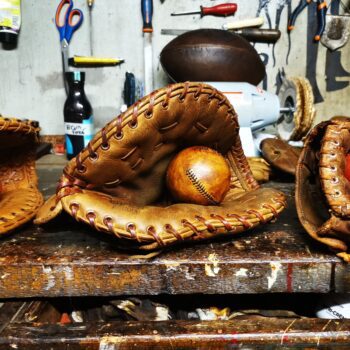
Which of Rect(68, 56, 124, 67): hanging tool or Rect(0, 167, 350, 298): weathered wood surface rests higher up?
Rect(68, 56, 124, 67): hanging tool

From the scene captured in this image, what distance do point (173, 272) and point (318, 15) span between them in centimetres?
184

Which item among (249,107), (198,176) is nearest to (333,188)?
(198,176)

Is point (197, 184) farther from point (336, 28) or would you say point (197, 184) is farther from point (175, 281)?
point (336, 28)

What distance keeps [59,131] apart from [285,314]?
170cm

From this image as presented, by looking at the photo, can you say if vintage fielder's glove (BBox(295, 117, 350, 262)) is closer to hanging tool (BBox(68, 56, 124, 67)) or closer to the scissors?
hanging tool (BBox(68, 56, 124, 67))

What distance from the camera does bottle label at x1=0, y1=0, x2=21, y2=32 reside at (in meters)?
1.72

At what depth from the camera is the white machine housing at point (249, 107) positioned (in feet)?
4.65

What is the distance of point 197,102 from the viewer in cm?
77

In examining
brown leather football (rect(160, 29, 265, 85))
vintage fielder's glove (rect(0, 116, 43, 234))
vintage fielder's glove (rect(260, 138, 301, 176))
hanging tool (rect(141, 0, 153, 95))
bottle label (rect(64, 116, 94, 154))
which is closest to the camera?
vintage fielder's glove (rect(0, 116, 43, 234))

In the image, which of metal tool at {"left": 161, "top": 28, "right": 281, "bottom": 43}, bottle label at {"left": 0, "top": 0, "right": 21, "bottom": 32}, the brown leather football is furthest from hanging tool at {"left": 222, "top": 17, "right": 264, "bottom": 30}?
bottle label at {"left": 0, "top": 0, "right": 21, "bottom": 32}

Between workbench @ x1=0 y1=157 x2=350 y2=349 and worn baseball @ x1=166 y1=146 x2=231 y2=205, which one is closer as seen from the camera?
workbench @ x1=0 y1=157 x2=350 y2=349

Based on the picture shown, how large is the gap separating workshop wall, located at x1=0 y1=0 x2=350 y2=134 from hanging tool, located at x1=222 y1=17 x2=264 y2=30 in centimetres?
8

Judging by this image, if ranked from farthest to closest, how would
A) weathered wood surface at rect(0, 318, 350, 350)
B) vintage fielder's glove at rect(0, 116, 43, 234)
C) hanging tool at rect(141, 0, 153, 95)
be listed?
hanging tool at rect(141, 0, 153, 95)
vintage fielder's glove at rect(0, 116, 43, 234)
weathered wood surface at rect(0, 318, 350, 350)

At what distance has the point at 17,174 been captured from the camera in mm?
1078
